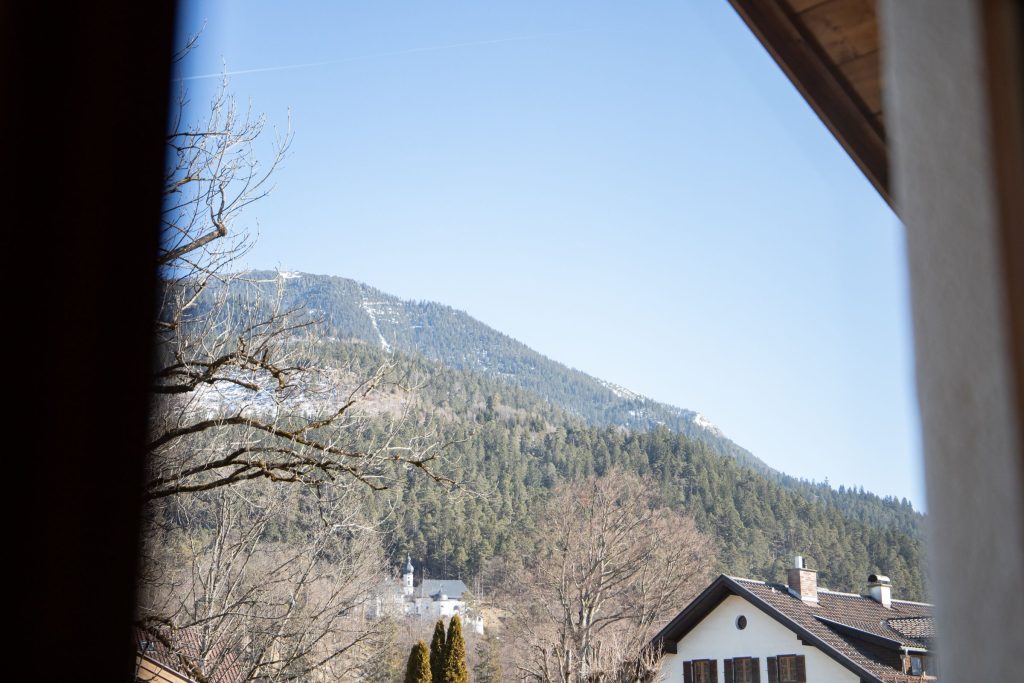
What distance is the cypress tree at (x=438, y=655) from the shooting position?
82.1 feet

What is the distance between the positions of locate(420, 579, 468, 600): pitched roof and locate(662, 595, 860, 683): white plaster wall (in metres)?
28.1

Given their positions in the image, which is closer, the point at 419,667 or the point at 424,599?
the point at 419,667

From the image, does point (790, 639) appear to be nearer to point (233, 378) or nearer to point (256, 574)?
point (256, 574)

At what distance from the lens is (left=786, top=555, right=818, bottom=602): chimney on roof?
64.7ft

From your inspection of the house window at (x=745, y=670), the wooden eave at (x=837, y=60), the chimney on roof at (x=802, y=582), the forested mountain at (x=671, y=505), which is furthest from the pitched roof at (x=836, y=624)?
the wooden eave at (x=837, y=60)

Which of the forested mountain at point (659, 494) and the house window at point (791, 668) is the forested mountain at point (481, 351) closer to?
the forested mountain at point (659, 494)

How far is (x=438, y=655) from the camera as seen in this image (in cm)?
2544

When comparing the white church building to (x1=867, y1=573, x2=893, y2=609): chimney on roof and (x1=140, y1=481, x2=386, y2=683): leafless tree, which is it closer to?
(x1=140, y1=481, x2=386, y2=683): leafless tree

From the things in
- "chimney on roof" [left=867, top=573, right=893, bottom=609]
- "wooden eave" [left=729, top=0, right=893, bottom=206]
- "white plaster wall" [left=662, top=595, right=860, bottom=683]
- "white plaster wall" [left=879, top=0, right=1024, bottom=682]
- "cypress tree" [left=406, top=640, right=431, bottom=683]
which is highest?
"wooden eave" [left=729, top=0, right=893, bottom=206]

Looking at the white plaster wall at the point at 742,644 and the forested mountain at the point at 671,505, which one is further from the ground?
the forested mountain at the point at 671,505

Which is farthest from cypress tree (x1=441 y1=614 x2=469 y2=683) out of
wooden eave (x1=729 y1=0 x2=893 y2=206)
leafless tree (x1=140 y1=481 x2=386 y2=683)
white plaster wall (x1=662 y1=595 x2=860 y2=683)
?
wooden eave (x1=729 y1=0 x2=893 y2=206)

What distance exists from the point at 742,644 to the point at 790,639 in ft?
3.51

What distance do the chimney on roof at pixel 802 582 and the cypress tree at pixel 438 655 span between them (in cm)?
1032

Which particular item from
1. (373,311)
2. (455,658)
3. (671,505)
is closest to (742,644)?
(455,658)
